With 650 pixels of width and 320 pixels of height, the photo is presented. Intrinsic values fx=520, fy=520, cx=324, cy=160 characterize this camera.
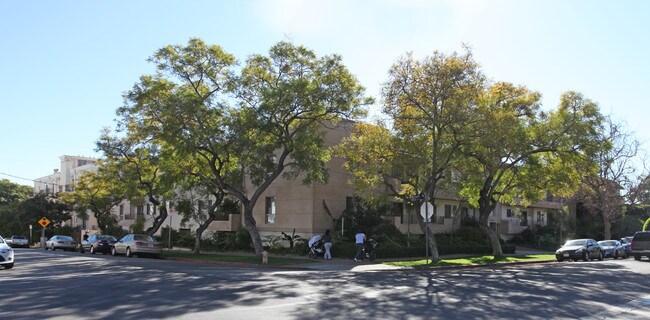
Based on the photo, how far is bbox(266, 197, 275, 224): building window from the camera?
36344 millimetres

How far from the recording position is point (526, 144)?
28.1 metres

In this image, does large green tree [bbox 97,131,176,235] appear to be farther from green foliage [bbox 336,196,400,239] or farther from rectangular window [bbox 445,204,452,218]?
rectangular window [bbox 445,204,452,218]

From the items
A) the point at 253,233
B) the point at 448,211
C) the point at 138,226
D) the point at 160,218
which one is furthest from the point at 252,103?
the point at 138,226

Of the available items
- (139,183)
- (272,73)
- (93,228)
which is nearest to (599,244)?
(272,73)

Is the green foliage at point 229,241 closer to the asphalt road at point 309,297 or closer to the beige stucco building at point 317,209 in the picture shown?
the beige stucco building at point 317,209

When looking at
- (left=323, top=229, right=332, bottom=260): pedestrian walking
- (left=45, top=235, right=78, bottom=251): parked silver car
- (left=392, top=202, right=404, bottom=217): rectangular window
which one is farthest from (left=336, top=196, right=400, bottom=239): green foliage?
(left=45, top=235, right=78, bottom=251): parked silver car

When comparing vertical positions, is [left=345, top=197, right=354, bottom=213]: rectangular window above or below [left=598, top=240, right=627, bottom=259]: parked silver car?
above

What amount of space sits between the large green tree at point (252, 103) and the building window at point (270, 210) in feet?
22.9

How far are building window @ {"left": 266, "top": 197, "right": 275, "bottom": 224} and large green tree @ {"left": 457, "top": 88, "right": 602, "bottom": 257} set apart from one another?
1308cm

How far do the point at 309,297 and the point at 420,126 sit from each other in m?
16.0

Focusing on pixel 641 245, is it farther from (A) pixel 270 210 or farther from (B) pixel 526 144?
(A) pixel 270 210

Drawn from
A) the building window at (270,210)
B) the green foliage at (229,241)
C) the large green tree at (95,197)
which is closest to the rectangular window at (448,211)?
the building window at (270,210)

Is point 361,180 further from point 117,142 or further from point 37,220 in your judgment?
point 37,220

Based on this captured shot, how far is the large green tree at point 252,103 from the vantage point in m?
26.3
